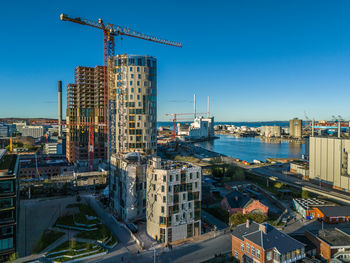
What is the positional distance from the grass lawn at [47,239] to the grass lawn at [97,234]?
2.31 metres

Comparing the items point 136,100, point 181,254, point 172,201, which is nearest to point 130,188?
point 172,201

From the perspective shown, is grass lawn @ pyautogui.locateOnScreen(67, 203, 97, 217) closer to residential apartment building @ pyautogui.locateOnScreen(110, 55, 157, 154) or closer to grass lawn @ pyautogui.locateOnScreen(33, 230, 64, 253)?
grass lawn @ pyautogui.locateOnScreen(33, 230, 64, 253)

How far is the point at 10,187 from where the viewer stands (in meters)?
23.8

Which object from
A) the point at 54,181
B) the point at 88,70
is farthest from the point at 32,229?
the point at 88,70

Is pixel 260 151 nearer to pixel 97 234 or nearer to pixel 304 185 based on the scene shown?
pixel 304 185

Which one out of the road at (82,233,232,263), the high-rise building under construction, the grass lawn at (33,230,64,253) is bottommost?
the road at (82,233,232,263)

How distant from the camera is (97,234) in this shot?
28422 mm

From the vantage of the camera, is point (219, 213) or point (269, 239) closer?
point (269, 239)

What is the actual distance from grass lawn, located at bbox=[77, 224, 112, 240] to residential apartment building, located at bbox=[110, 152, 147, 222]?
153 inches

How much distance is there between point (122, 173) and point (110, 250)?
1019cm

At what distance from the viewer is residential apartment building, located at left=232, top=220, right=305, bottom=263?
2159cm

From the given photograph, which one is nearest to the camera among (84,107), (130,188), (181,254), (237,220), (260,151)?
(181,254)

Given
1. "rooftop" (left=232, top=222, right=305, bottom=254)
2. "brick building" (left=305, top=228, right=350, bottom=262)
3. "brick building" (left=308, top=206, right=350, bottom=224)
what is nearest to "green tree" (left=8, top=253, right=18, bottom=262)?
"rooftop" (left=232, top=222, right=305, bottom=254)

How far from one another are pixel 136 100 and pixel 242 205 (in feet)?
73.0
